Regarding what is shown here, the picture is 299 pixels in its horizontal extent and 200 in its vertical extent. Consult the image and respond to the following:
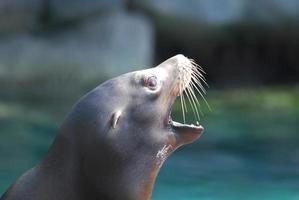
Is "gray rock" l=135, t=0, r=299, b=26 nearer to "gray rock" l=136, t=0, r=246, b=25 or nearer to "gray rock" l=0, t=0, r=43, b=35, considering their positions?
"gray rock" l=136, t=0, r=246, b=25

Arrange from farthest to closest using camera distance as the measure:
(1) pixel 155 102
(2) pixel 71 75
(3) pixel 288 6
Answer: (3) pixel 288 6
(2) pixel 71 75
(1) pixel 155 102

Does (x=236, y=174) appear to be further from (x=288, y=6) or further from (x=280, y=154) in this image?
(x=288, y=6)

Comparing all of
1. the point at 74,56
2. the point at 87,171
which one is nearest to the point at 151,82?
the point at 87,171

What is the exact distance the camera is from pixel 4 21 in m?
15.1

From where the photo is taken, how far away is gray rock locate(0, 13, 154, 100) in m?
14.8

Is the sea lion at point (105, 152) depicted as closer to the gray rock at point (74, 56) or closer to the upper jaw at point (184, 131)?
the upper jaw at point (184, 131)

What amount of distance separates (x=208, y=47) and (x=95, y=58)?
8.17 ft

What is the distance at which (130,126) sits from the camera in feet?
20.5

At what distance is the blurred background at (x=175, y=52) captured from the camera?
1114 centimetres

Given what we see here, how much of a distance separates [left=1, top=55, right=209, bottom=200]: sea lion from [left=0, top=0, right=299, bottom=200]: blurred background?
384 cm

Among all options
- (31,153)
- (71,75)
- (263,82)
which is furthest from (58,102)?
(263,82)

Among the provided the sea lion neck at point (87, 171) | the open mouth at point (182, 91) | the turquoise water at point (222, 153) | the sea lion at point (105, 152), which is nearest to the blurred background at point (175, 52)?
the turquoise water at point (222, 153)

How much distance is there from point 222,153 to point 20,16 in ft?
16.8

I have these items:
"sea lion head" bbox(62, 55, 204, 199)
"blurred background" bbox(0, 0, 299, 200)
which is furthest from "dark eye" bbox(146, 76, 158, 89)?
"blurred background" bbox(0, 0, 299, 200)
